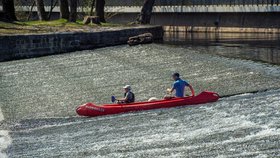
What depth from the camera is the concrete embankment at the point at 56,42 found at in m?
34.1

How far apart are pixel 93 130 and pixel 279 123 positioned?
4.81 m

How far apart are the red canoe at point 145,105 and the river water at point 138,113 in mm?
268

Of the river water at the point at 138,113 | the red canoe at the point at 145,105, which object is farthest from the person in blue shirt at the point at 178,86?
the river water at the point at 138,113

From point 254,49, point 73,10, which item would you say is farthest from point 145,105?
point 73,10

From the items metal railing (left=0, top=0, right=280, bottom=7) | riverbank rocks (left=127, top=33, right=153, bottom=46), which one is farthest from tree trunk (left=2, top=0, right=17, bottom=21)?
metal railing (left=0, top=0, right=280, bottom=7)

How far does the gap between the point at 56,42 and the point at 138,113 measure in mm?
16088

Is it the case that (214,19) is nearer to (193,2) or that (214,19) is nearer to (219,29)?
(219,29)

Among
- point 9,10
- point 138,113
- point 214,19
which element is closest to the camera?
point 138,113

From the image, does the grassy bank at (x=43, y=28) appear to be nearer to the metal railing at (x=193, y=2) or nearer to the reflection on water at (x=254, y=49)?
the reflection on water at (x=254, y=49)

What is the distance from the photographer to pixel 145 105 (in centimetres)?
2009

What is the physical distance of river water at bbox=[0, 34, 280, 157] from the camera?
15523 mm

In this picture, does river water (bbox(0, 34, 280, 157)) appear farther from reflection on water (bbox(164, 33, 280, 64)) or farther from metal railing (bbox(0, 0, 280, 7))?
metal railing (bbox(0, 0, 280, 7))

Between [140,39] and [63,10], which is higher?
[63,10]

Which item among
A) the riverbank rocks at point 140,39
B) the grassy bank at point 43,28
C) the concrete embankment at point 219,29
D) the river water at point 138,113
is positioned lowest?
the concrete embankment at point 219,29
